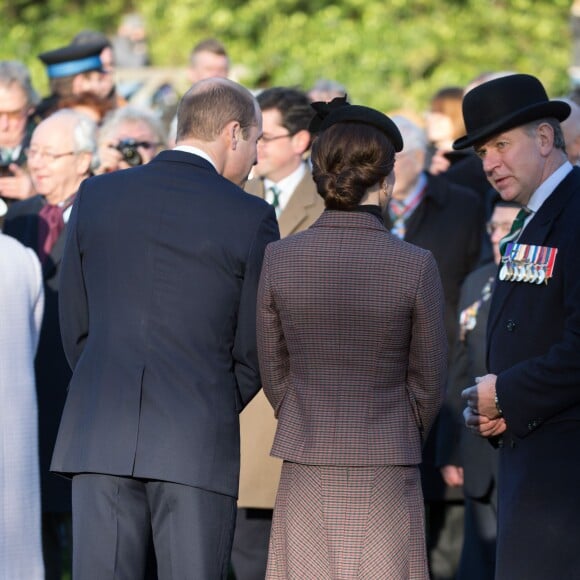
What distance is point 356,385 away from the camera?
4.44 meters

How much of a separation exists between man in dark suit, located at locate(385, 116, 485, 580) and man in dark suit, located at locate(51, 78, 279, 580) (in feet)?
9.56

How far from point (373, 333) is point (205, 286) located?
2.06ft

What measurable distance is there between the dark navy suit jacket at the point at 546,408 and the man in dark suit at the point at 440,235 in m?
2.83

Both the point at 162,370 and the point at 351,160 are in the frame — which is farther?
the point at 162,370

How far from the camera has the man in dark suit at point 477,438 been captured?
6516mm

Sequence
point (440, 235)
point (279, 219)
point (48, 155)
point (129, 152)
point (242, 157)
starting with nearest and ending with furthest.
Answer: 1. point (242, 157)
2. point (279, 219)
3. point (48, 155)
4. point (129, 152)
5. point (440, 235)

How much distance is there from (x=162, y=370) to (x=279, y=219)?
77.4 inches

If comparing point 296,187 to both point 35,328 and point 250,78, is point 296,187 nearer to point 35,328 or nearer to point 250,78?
point 35,328

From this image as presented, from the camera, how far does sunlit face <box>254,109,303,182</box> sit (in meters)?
6.57

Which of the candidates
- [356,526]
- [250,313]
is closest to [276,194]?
[250,313]

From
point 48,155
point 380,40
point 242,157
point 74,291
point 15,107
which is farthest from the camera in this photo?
point 380,40

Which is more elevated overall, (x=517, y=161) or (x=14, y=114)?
(x=14, y=114)

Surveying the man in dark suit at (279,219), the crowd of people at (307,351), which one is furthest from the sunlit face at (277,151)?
the crowd of people at (307,351)

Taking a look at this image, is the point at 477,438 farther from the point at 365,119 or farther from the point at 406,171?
the point at 365,119
